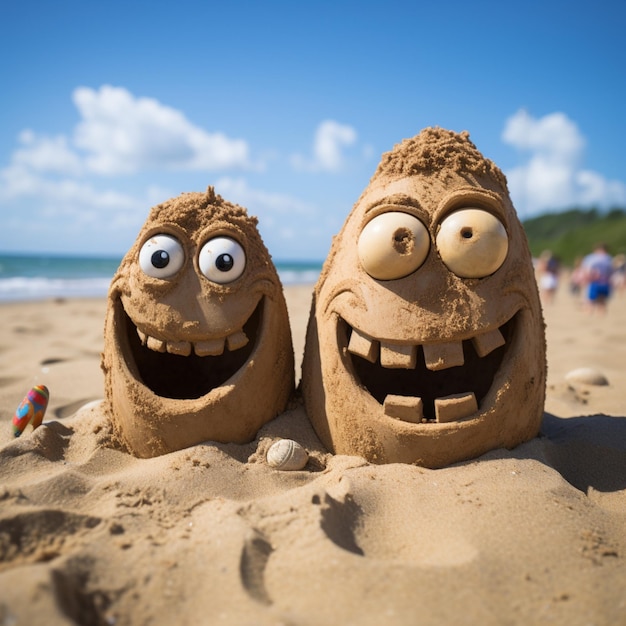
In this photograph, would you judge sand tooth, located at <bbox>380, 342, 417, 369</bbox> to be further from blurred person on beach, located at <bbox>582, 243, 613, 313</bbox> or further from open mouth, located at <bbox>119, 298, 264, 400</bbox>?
blurred person on beach, located at <bbox>582, 243, 613, 313</bbox>

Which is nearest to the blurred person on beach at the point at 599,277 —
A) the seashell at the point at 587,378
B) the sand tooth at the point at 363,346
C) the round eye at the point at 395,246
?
the seashell at the point at 587,378

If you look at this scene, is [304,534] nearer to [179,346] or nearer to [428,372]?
[179,346]

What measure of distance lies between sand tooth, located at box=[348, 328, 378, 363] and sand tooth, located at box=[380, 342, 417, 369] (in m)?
0.06

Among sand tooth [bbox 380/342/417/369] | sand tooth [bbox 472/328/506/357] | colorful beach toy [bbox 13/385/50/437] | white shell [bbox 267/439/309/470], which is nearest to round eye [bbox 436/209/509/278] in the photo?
sand tooth [bbox 472/328/506/357]

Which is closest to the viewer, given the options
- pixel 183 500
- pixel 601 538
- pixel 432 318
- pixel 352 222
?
pixel 601 538

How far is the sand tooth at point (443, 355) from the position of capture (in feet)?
8.48

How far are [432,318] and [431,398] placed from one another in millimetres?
708

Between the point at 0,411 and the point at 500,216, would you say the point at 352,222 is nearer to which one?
the point at 500,216

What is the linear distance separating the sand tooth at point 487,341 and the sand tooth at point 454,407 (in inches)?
8.1

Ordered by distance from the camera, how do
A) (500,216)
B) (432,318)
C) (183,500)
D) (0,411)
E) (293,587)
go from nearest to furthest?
1. (293,587)
2. (183,500)
3. (432,318)
4. (500,216)
5. (0,411)

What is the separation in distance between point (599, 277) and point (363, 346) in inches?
412

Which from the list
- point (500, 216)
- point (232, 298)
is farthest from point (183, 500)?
point (500, 216)

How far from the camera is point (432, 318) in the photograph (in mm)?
2588

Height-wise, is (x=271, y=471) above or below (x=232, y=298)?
below
